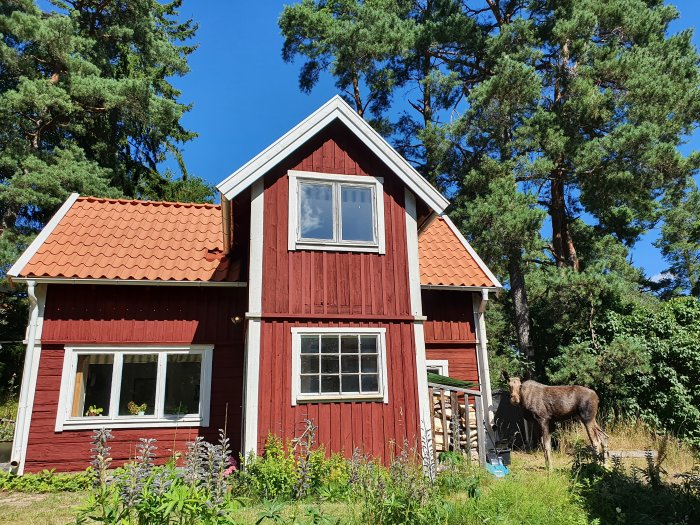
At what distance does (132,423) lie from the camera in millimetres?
8789

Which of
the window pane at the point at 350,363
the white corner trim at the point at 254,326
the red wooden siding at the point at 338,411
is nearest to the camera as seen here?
the white corner trim at the point at 254,326

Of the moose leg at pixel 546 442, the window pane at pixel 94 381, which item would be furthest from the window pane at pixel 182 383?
the moose leg at pixel 546 442

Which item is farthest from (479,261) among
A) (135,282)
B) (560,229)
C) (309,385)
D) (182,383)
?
(560,229)

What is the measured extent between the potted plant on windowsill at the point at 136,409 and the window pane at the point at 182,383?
0.41 m

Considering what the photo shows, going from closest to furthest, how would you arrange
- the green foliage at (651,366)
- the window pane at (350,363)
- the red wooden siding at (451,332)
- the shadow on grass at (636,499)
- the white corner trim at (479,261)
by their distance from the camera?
the shadow on grass at (636,499), the window pane at (350,363), the red wooden siding at (451,332), the white corner trim at (479,261), the green foliage at (651,366)

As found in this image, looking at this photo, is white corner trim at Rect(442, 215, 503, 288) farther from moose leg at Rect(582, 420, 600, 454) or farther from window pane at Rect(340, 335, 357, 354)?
window pane at Rect(340, 335, 357, 354)

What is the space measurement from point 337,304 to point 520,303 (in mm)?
10856

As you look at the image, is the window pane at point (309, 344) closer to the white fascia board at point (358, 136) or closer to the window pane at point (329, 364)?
the window pane at point (329, 364)

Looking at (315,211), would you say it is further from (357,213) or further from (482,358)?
(482,358)

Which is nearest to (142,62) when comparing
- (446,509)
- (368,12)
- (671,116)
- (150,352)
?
→ (368,12)

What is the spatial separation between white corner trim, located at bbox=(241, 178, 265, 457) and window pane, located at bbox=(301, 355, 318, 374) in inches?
28.9

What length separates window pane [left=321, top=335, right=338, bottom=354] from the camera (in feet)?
25.9

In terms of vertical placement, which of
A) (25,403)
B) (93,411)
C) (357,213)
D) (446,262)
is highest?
(357,213)

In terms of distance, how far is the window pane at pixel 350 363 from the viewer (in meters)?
7.88
